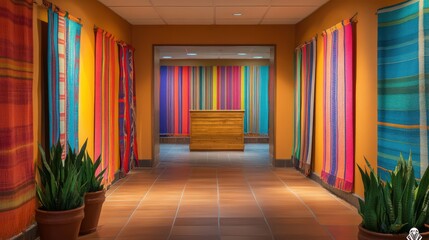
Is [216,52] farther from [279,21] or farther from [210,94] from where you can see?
[279,21]

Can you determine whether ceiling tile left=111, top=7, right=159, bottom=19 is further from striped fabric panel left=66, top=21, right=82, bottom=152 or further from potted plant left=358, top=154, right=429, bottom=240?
potted plant left=358, top=154, right=429, bottom=240

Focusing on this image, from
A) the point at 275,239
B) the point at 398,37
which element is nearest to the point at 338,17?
the point at 398,37

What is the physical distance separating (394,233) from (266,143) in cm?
1063

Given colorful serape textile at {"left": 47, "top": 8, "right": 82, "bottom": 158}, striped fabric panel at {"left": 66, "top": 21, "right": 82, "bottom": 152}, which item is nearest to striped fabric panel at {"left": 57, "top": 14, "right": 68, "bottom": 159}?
colorful serape textile at {"left": 47, "top": 8, "right": 82, "bottom": 158}

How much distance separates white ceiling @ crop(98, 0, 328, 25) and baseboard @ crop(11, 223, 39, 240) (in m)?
3.34

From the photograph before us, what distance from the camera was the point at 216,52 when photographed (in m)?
12.2

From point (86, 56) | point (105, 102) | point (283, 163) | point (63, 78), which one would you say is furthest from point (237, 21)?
point (63, 78)

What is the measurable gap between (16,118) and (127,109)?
3975 millimetres

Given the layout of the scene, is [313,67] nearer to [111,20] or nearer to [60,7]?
[111,20]

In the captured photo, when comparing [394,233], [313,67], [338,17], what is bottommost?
[394,233]

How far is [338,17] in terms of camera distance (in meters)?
5.85

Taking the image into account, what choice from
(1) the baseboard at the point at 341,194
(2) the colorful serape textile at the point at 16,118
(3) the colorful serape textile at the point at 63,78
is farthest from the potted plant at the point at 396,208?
(3) the colorful serape textile at the point at 63,78

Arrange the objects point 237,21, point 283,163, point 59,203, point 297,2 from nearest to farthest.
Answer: point 59,203 → point 297,2 → point 237,21 → point 283,163

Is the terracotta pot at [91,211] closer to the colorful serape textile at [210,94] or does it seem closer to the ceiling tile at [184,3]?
the ceiling tile at [184,3]
